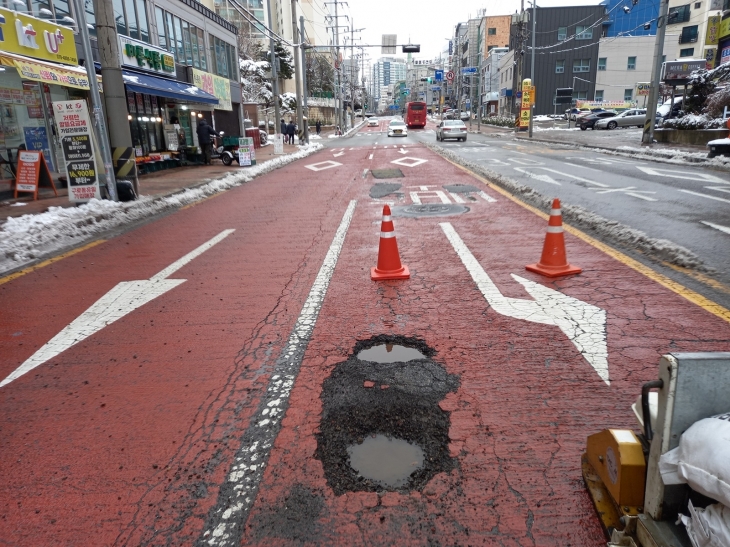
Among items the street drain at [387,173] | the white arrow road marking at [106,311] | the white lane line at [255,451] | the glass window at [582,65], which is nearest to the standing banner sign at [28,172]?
the white arrow road marking at [106,311]

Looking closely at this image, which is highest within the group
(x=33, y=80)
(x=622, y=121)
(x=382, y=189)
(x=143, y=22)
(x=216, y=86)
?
Result: (x=143, y=22)

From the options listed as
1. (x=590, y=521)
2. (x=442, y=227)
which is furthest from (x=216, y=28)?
(x=590, y=521)

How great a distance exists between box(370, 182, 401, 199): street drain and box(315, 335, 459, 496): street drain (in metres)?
8.93

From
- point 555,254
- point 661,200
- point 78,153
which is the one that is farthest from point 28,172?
point 661,200

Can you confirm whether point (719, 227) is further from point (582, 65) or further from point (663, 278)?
point (582, 65)

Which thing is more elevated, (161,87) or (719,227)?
(161,87)

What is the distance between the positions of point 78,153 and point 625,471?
39.4 feet

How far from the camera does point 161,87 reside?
1884cm

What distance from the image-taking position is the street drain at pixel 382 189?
1264 centimetres

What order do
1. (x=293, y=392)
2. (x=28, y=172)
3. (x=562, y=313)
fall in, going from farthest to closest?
1. (x=28, y=172)
2. (x=562, y=313)
3. (x=293, y=392)

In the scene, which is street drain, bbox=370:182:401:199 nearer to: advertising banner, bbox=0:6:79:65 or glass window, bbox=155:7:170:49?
advertising banner, bbox=0:6:79:65

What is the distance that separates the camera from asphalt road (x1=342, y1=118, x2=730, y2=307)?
5961 millimetres

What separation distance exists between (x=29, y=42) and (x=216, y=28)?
61.7 feet

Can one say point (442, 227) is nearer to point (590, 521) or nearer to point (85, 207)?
point (590, 521)
